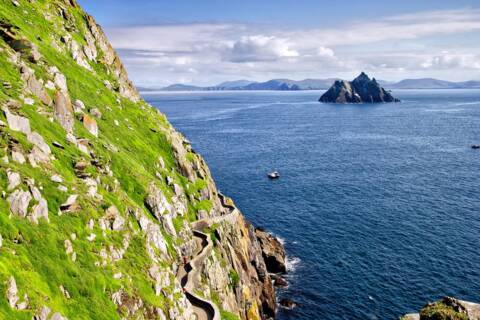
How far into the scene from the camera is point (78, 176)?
1906 inches

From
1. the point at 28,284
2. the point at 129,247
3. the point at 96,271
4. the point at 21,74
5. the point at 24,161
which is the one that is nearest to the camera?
the point at 28,284

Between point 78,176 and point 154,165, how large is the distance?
22115 mm

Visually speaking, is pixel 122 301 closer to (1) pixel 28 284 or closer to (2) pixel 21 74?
(1) pixel 28 284

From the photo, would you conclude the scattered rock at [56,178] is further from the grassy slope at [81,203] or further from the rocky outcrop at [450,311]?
the rocky outcrop at [450,311]

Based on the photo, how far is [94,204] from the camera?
45656 millimetres

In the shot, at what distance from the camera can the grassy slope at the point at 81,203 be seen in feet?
110

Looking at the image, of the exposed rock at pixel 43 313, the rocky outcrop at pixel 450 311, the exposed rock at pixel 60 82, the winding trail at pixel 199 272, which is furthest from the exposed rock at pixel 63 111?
the rocky outcrop at pixel 450 311

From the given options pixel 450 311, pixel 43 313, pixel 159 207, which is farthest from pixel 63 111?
pixel 450 311

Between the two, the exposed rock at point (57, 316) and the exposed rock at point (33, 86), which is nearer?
the exposed rock at point (57, 316)

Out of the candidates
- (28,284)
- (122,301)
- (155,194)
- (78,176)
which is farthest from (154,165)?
(28,284)

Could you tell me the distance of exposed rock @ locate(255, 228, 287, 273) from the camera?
293ft

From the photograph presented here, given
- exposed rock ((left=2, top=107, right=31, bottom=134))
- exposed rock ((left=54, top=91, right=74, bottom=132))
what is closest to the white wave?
exposed rock ((left=54, top=91, right=74, bottom=132))

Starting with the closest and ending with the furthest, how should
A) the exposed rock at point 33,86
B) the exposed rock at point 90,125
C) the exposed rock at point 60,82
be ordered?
the exposed rock at point 33,86, the exposed rock at point 90,125, the exposed rock at point 60,82

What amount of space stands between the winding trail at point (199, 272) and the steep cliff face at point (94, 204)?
256 mm
